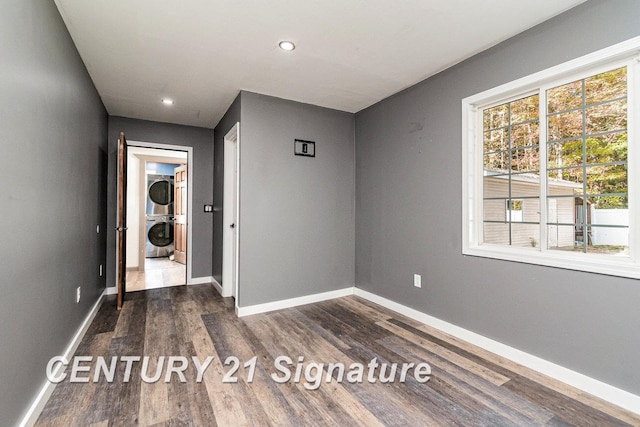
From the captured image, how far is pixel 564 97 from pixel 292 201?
2.61m

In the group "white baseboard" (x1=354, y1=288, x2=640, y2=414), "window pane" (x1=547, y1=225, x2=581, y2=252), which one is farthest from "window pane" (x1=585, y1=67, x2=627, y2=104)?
"white baseboard" (x1=354, y1=288, x2=640, y2=414)

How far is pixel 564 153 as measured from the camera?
214 cm

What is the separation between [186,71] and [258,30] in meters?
1.01

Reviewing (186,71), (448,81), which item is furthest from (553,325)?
(186,71)

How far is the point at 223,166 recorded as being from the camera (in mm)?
4090

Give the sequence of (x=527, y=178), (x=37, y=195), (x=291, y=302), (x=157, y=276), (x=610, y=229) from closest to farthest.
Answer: (x=37, y=195) < (x=610, y=229) < (x=527, y=178) < (x=291, y=302) < (x=157, y=276)

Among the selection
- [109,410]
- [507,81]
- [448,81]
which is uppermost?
[448,81]

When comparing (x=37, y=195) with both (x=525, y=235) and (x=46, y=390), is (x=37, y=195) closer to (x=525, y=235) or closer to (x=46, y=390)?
(x=46, y=390)

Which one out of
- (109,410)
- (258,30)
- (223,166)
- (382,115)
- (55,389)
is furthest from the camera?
(223,166)

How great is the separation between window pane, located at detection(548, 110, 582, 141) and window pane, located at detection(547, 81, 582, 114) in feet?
0.16

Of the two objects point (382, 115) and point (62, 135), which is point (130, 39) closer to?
point (62, 135)

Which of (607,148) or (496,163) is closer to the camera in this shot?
(607,148)

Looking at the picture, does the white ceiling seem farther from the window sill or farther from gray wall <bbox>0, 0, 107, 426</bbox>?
the window sill

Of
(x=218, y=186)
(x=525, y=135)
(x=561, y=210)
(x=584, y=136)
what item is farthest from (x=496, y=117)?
(x=218, y=186)
